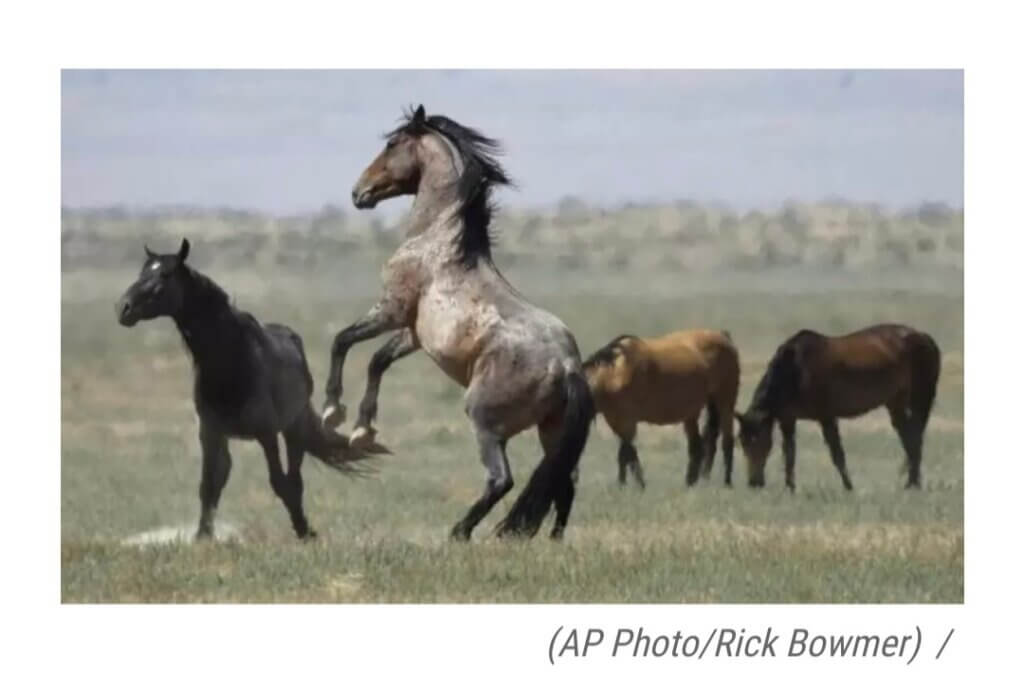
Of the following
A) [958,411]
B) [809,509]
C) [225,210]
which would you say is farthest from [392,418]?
[958,411]

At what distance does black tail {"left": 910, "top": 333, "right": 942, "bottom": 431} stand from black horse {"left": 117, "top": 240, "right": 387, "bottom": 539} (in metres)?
3.81

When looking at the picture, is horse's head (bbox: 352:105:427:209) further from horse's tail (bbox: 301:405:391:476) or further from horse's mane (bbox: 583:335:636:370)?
horse's mane (bbox: 583:335:636:370)

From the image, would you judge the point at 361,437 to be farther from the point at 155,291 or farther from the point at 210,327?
the point at 155,291

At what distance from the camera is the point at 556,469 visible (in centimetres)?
1215

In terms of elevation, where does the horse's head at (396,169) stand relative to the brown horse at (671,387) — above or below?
above

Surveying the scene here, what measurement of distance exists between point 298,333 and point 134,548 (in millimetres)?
1751

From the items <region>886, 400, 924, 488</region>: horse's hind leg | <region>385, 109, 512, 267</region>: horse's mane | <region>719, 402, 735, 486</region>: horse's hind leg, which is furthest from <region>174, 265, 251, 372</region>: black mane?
<region>886, 400, 924, 488</region>: horse's hind leg

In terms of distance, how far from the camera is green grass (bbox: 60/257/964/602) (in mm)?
11828

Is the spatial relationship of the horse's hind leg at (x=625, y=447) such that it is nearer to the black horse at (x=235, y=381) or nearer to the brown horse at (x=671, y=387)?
the brown horse at (x=671, y=387)

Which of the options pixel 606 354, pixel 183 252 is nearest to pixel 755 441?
pixel 606 354

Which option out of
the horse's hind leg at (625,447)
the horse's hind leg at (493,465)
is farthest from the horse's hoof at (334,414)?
the horse's hind leg at (625,447)

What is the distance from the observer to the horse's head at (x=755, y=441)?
14461 millimetres

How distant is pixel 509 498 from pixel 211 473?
1886 mm

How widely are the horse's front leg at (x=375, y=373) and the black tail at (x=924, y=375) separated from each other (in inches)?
148
